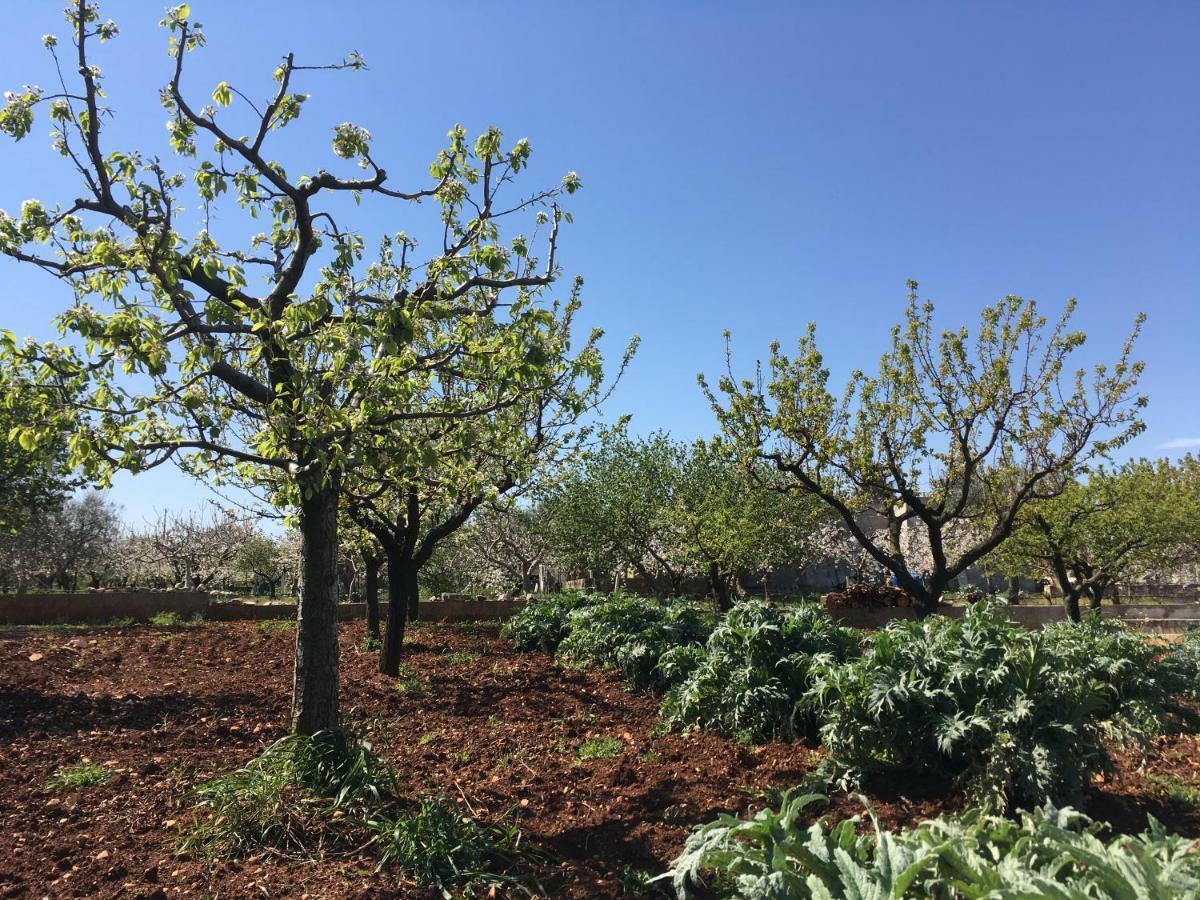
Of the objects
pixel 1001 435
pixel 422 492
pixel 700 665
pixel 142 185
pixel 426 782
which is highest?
pixel 142 185

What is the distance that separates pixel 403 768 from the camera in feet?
17.4

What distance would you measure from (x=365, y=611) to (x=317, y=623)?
43.7 ft

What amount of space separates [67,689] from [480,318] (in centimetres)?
619

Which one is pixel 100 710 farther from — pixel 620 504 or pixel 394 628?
pixel 620 504

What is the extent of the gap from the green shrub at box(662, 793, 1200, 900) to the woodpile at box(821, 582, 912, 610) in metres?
20.0

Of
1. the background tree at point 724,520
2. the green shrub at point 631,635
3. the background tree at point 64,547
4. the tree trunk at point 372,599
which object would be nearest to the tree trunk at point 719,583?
the background tree at point 724,520

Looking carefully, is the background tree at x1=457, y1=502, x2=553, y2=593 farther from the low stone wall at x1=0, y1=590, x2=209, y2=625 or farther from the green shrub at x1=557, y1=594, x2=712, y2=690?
the green shrub at x1=557, y1=594, x2=712, y2=690

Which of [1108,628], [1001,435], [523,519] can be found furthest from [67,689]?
[523,519]

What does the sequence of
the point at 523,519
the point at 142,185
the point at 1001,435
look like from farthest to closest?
the point at 523,519, the point at 1001,435, the point at 142,185

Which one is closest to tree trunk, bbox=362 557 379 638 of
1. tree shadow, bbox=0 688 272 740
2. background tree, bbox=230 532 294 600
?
tree shadow, bbox=0 688 272 740

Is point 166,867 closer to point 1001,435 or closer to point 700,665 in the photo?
point 700,665

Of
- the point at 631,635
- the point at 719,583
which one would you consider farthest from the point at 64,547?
the point at 631,635

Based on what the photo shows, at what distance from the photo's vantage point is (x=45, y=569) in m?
36.6

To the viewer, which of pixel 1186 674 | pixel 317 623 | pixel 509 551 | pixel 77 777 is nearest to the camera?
pixel 77 777
